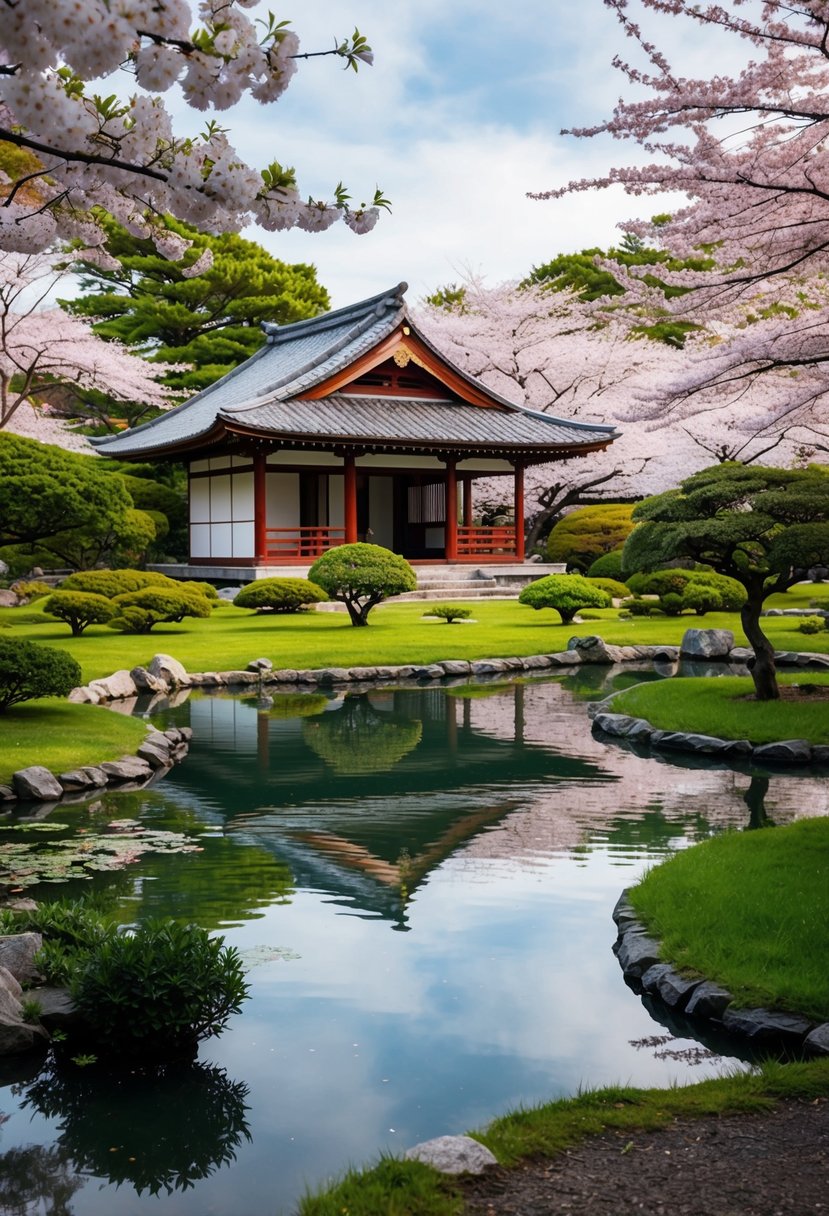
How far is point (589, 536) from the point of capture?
33125mm

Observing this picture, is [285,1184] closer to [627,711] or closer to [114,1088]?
[114,1088]

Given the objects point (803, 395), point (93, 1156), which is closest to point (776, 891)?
point (93, 1156)

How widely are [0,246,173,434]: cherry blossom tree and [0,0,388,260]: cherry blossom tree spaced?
918 inches

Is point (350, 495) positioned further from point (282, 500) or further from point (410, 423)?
point (410, 423)

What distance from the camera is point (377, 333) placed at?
30.5 meters

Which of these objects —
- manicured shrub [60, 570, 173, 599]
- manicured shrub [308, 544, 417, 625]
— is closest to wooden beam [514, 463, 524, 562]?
manicured shrub [308, 544, 417, 625]

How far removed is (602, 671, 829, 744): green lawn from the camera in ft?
40.0

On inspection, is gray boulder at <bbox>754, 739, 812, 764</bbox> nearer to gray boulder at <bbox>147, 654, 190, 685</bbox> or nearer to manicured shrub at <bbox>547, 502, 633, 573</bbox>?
gray boulder at <bbox>147, 654, 190, 685</bbox>

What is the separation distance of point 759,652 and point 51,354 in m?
24.0

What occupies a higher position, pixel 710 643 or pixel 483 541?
pixel 483 541

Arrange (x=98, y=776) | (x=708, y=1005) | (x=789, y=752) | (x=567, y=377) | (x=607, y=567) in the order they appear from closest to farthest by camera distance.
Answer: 1. (x=708, y=1005)
2. (x=98, y=776)
3. (x=789, y=752)
4. (x=607, y=567)
5. (x=567, y=377)

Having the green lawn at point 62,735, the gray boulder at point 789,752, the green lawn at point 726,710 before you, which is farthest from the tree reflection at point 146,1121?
the green lawn at point 726,710

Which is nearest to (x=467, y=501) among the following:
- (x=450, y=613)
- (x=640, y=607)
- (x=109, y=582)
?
(x=640, y=607)

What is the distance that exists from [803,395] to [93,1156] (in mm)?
14397
